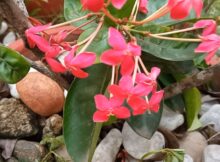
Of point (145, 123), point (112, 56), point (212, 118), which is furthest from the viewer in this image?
point (212, 118)

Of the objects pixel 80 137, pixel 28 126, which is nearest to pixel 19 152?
pixel 28 126

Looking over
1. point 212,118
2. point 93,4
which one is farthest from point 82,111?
point 212,118

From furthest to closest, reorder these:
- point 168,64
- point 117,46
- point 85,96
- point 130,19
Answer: point 168,64 < point 85,96 < point 130,19 < point 117,46

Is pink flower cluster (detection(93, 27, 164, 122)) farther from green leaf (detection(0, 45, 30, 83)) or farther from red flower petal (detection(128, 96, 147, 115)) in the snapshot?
green leaf (detection(0, 45, 30, 83))

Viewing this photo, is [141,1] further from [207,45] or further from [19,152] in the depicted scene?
[19,152]

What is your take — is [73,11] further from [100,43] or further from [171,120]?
[171,120]

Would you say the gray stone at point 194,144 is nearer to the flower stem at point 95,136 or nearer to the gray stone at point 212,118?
the gray stone at point 212,118

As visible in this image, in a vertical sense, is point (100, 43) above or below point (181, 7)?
below
